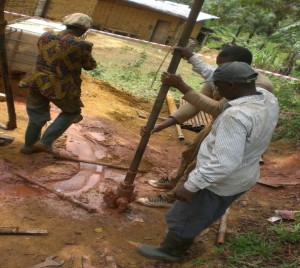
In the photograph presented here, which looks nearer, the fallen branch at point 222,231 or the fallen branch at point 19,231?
the fallen branch at point 19,231

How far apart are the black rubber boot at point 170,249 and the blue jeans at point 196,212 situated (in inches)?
4.6

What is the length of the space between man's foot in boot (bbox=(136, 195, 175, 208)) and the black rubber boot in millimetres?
953

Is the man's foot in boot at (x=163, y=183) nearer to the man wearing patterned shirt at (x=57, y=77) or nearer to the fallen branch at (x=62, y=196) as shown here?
the fallen branch at (x=62, y=196)

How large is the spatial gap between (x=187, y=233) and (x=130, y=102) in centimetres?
650

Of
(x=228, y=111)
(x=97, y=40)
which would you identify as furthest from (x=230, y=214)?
(x=97, y=40)

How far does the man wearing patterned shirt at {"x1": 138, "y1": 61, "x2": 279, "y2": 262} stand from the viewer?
2.45m

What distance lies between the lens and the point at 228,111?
2500 millimetres

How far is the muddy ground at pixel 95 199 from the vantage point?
128 inches

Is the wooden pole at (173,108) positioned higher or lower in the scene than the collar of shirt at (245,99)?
lower

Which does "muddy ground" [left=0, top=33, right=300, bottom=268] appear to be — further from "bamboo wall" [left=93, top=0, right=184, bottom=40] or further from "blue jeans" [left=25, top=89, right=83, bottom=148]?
"bamboo wall" [left=93, top=0, right=184, bottom=40]

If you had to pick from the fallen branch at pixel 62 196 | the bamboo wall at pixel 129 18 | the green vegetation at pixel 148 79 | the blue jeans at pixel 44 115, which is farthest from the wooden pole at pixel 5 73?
the bamboo wall at pixel 129 18

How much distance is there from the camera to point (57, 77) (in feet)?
14.3

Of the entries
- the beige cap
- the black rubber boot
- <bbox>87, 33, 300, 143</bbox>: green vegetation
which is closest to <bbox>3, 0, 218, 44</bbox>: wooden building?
<bbox>87, 33, 300, 143</bbox>: green vegetation


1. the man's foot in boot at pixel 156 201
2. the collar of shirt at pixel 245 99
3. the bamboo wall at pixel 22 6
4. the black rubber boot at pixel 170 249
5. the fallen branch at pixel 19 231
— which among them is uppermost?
the collar of shirt at pixel 245 99
